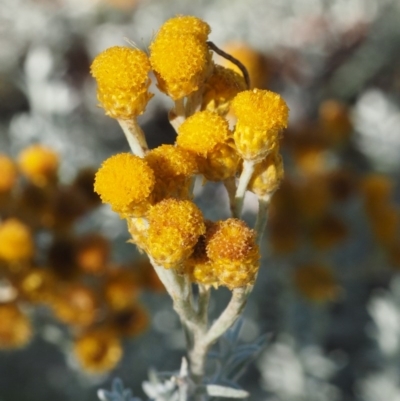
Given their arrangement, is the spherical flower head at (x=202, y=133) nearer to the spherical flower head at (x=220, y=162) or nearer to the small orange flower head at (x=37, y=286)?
the spherical flower head at (x=220, y=162)

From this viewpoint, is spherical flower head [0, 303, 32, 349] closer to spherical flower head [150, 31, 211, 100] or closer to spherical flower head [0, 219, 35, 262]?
spherical flower head [0, 219, 35, 262]

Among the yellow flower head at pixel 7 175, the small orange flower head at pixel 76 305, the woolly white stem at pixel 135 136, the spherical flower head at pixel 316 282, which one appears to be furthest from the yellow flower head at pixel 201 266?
the spherical flower head at pixel 316 282

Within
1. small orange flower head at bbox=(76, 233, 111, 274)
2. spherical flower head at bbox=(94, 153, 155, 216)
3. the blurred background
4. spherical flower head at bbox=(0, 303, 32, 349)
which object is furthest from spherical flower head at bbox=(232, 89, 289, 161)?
spherical flower head at bbox=(0, 303, 32, 349)

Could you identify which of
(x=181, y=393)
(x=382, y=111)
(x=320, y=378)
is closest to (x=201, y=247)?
(x=181, y=393)

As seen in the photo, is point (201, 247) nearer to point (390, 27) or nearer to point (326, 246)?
point (326, 246)

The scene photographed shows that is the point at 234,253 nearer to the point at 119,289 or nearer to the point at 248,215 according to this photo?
the point at 119,289

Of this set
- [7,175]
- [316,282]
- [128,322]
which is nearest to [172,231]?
[128,322]
